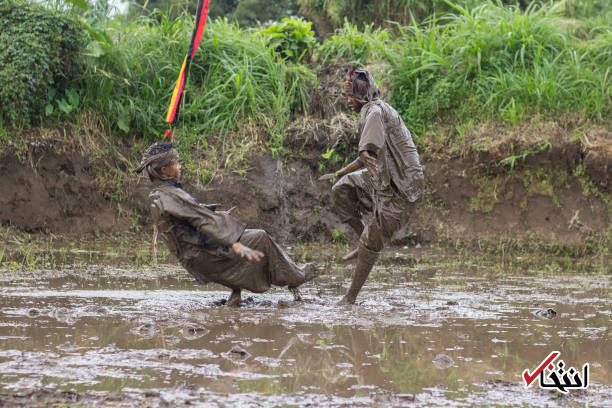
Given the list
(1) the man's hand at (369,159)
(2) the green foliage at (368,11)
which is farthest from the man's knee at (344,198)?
(2) the green foliage at (368,11)

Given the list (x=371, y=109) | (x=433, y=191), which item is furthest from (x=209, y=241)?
(x=433, y=191)

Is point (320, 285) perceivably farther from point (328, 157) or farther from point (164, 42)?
point (164, 42)

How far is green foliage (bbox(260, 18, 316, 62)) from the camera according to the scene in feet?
36.3

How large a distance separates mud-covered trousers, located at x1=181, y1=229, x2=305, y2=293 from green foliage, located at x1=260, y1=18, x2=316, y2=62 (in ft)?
19.8

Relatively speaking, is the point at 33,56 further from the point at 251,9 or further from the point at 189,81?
the point at 251,9

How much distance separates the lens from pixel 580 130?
382 inches

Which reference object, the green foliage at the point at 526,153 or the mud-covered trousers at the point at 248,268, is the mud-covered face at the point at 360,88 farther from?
the green foliage at the point at 526,153

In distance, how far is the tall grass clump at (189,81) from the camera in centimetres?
993

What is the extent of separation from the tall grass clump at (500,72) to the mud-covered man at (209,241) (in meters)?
5.32

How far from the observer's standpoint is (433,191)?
1011cm

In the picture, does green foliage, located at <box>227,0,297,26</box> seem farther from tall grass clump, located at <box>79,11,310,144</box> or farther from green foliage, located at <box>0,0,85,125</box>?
green foliage, located at <box>0,0,85,125</box>

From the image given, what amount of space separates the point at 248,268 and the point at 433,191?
16.8ft

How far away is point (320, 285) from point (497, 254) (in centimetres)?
356

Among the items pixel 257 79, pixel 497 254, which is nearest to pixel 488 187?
pixel 497 254
